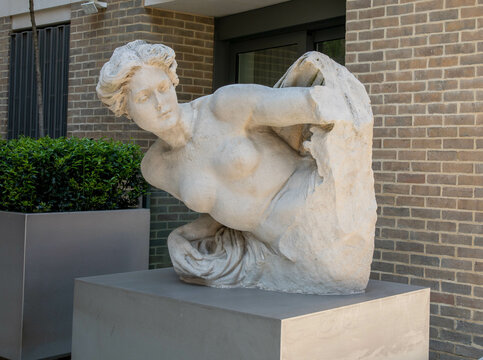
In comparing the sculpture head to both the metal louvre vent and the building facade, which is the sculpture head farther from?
the metal louvre vent

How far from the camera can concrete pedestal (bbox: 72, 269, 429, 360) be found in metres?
2.83

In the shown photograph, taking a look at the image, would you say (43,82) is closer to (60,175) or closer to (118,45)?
(118,45)

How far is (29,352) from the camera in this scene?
4.30 meters

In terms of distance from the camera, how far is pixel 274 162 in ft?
11.2

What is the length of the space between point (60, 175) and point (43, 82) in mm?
3973

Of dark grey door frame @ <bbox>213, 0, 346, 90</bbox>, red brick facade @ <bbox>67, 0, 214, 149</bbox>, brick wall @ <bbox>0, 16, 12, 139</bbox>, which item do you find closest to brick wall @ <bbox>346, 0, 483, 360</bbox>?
dark grey door frame @ <bbox>213, 0, 346, 90</bbox>

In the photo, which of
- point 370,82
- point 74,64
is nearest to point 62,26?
point 74,64

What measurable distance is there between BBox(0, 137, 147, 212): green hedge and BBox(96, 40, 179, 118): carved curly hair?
168 centimetres

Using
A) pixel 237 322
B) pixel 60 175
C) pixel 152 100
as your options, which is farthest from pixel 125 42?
pixel 237 322

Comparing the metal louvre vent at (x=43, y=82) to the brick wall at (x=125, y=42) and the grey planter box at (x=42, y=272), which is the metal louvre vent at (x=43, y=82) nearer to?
the brick wall at (x=125, y=42)

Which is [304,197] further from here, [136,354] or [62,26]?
[62,26]

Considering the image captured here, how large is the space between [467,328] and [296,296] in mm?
2144

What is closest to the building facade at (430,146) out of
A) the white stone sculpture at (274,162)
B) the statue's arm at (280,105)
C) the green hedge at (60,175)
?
the white stone sculpture at (274,162)

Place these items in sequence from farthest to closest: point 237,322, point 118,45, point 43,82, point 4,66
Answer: point 4,66
point 43,82
point 118,45
point 237,322
